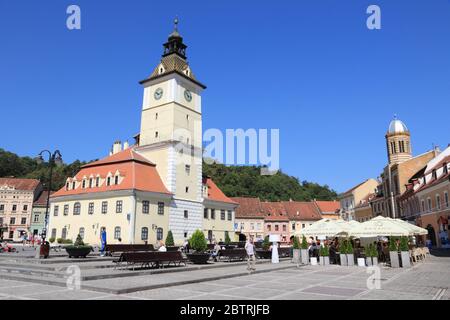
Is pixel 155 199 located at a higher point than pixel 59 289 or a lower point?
higher

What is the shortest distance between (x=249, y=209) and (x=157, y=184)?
33.2 meters

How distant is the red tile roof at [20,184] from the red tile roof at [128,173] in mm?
34264

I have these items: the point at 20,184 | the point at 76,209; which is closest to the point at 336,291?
the point at 76,209

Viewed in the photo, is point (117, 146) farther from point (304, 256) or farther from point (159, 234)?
point (304, 256)

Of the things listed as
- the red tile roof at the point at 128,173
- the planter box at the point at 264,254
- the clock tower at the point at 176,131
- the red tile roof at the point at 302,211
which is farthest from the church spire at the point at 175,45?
the red tile roof at the point at 302,211

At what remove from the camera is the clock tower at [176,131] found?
4159 cm

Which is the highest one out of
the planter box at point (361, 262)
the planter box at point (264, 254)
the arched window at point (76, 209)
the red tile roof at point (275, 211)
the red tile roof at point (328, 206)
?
the red tile roof at point (328, 206)

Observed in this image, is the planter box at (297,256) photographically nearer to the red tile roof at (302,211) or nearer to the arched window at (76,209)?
the arched window at (76,209)

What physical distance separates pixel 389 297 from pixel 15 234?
243 feet

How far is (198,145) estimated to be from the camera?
1813 inches

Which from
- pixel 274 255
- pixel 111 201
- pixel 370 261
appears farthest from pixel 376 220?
pixel 111 201

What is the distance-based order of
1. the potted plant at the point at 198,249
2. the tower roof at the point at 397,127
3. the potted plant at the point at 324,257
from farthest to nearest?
1. the tower roof at the point at 397,127
2. the potted plant at the point at 324,257
3. the potted plant at the point at 198,249

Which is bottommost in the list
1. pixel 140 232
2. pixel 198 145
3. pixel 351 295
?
pixel 351 295
